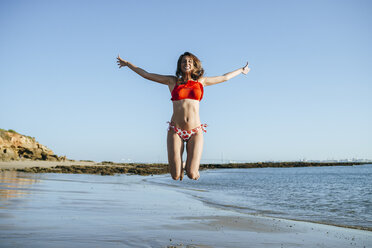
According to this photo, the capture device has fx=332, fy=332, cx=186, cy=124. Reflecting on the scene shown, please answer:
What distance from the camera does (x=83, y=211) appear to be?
10.9 meters

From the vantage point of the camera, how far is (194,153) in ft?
19.8

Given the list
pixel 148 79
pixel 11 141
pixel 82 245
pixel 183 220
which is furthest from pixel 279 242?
pixel 11 141

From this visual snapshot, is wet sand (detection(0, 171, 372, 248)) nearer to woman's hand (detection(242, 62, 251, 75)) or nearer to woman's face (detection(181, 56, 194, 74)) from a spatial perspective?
woman's face (detection(181, 56, 194, 74))

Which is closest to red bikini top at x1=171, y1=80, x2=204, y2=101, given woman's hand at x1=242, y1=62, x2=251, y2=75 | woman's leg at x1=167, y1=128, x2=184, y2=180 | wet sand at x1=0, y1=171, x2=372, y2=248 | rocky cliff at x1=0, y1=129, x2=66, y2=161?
woman's leg at x1=167, y1=128, x2=184, y2=180

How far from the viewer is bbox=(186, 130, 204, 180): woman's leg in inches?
234

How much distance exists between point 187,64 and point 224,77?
2.97 ft

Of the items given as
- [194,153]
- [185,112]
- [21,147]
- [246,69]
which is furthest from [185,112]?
[21,147]

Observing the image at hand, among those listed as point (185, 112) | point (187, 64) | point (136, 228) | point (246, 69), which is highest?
point (246, 69)

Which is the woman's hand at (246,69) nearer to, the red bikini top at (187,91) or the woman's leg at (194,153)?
the red bikini top at (187,91)

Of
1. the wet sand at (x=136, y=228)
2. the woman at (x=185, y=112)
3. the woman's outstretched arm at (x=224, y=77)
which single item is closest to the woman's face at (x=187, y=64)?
the woman at (x=185, y=112)

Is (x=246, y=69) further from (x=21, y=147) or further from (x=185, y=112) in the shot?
(x=21, y=147)

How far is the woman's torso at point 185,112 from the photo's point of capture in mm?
6008

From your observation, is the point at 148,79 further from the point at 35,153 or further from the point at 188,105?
the point at 35,153

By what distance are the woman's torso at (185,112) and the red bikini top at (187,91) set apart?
7 centimetres
